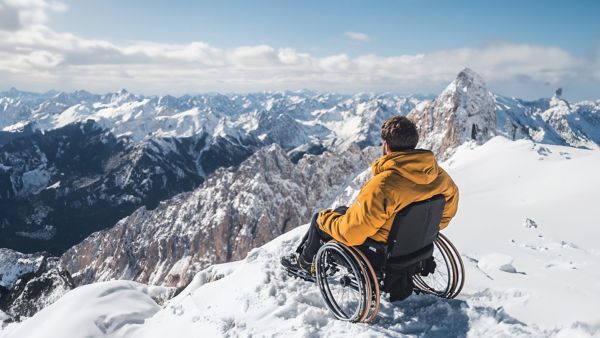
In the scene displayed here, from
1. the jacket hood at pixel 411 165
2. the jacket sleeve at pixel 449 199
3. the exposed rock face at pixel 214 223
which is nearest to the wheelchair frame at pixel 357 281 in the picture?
the jacket sleeve at pixel 449 199

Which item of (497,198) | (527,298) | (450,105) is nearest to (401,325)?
(527,298)

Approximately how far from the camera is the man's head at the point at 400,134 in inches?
227

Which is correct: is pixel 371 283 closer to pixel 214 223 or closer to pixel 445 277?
pixel 445 277

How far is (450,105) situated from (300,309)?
4272 inches

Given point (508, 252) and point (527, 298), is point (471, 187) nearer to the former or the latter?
point (508, 252)

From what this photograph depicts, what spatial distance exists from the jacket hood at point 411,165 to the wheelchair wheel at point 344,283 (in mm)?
1564

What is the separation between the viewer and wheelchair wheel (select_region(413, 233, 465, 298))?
6.99 metres

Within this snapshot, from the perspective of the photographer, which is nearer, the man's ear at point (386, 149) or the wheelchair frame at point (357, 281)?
the man's ear at point (386, 149)

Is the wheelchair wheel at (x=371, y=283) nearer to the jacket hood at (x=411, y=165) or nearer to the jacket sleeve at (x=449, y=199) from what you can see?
the jacket hood at (x=411, y=165)

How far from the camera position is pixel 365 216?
5.66 metres

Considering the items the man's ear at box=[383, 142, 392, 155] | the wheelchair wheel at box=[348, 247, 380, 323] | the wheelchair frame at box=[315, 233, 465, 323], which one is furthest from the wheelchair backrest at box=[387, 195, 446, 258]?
the man's ear at box=[383, 142, 392, 155]

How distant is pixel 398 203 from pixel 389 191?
0.81ft

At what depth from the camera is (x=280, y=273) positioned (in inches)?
348

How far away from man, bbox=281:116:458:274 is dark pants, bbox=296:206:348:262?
2.07ft
